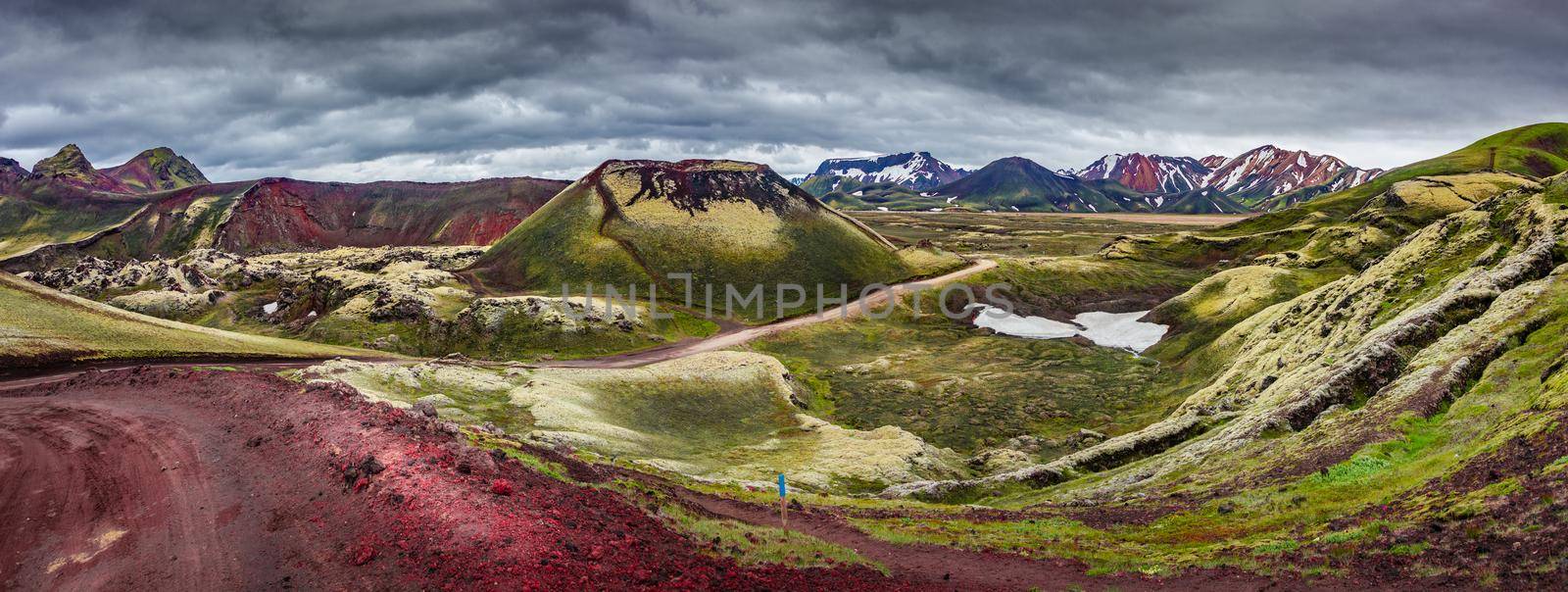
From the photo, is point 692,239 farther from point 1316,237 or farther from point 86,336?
point 1316,237

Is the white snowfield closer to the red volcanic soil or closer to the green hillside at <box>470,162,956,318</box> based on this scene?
the green hillside at <box>470,162,956,318</box>

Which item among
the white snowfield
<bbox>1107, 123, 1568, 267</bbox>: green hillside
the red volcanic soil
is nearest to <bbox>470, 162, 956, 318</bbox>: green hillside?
the white snowfield

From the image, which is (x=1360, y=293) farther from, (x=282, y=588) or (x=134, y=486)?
(x=134, y=486)

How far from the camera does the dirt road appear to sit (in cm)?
8794

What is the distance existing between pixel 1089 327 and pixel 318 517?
126128 millimetres

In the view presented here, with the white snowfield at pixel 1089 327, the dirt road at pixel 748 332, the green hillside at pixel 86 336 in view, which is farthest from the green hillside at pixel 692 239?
the green hillside at pixel 86 336

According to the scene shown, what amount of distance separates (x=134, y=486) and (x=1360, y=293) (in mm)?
80569

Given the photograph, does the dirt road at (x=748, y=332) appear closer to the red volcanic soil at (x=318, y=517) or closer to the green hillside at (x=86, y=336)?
the green hillside at (x=86, y=336)

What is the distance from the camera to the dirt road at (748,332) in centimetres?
8794

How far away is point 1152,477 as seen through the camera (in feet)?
127

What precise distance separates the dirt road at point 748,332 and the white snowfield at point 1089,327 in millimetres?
17982

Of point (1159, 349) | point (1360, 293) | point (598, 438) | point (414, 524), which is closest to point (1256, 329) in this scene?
point (1360, 293)

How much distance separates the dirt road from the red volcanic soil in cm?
5319

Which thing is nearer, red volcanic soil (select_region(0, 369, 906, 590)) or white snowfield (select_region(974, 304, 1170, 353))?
red volcanic soil (select_region(0, 369, 906, 590))
